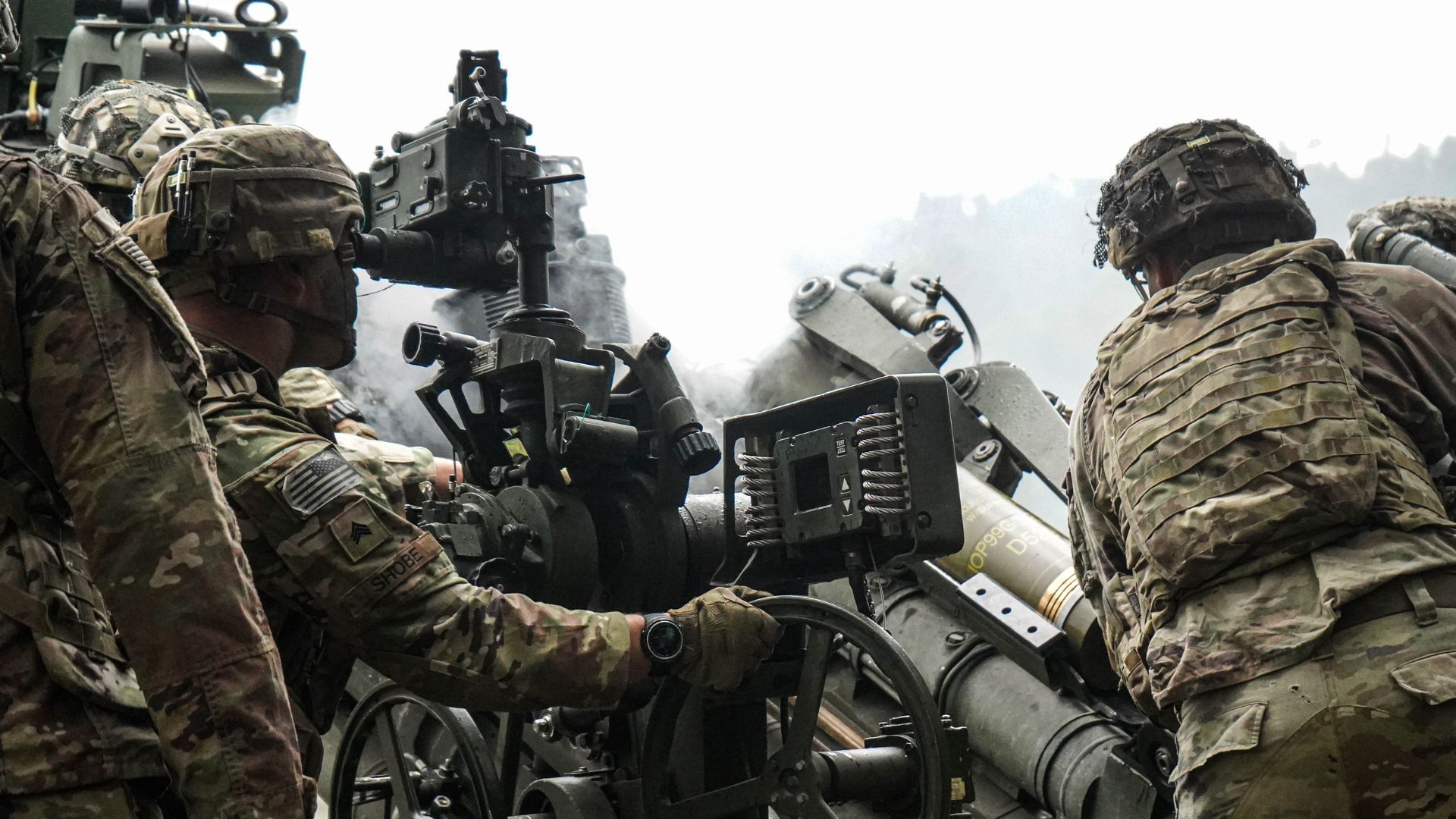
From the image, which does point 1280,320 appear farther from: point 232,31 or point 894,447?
point 232,31

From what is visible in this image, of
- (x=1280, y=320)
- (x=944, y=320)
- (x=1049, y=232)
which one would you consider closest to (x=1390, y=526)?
(x=1280, y=320)

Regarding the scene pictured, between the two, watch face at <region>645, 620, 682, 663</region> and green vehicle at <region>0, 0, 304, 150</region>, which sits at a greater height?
green vehicle at <region>0, 0, 304, 150</region>

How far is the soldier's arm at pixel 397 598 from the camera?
2.72 m

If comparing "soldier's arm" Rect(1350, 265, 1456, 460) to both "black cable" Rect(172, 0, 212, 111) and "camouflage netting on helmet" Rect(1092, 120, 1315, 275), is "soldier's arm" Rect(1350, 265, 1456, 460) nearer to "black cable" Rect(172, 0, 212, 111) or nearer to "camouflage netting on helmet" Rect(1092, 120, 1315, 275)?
"camouflage netting on helmet" Rect(1092, 120, 1315, 275)

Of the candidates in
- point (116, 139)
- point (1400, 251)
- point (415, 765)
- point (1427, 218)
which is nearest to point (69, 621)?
point (415, 765)

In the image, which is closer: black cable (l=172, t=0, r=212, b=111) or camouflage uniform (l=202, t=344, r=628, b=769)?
camouflage uniform (l=202, t=344, r=628, b=769)

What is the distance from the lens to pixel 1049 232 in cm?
1098

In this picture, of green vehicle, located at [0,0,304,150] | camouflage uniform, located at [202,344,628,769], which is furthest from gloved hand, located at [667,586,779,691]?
green vehicle, located at [0,0,304,150]

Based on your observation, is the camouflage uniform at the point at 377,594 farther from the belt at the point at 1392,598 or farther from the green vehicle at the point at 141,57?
the green vehicle at the point at 141,57

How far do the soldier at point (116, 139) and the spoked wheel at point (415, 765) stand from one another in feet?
8.29

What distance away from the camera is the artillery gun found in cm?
312

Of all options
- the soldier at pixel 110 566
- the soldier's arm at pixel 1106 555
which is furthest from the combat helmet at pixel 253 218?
the soldier's arm at pixel 1106 555

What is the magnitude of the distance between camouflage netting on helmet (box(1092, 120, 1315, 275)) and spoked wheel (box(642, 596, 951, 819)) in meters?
1.16

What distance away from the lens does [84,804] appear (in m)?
1.86
